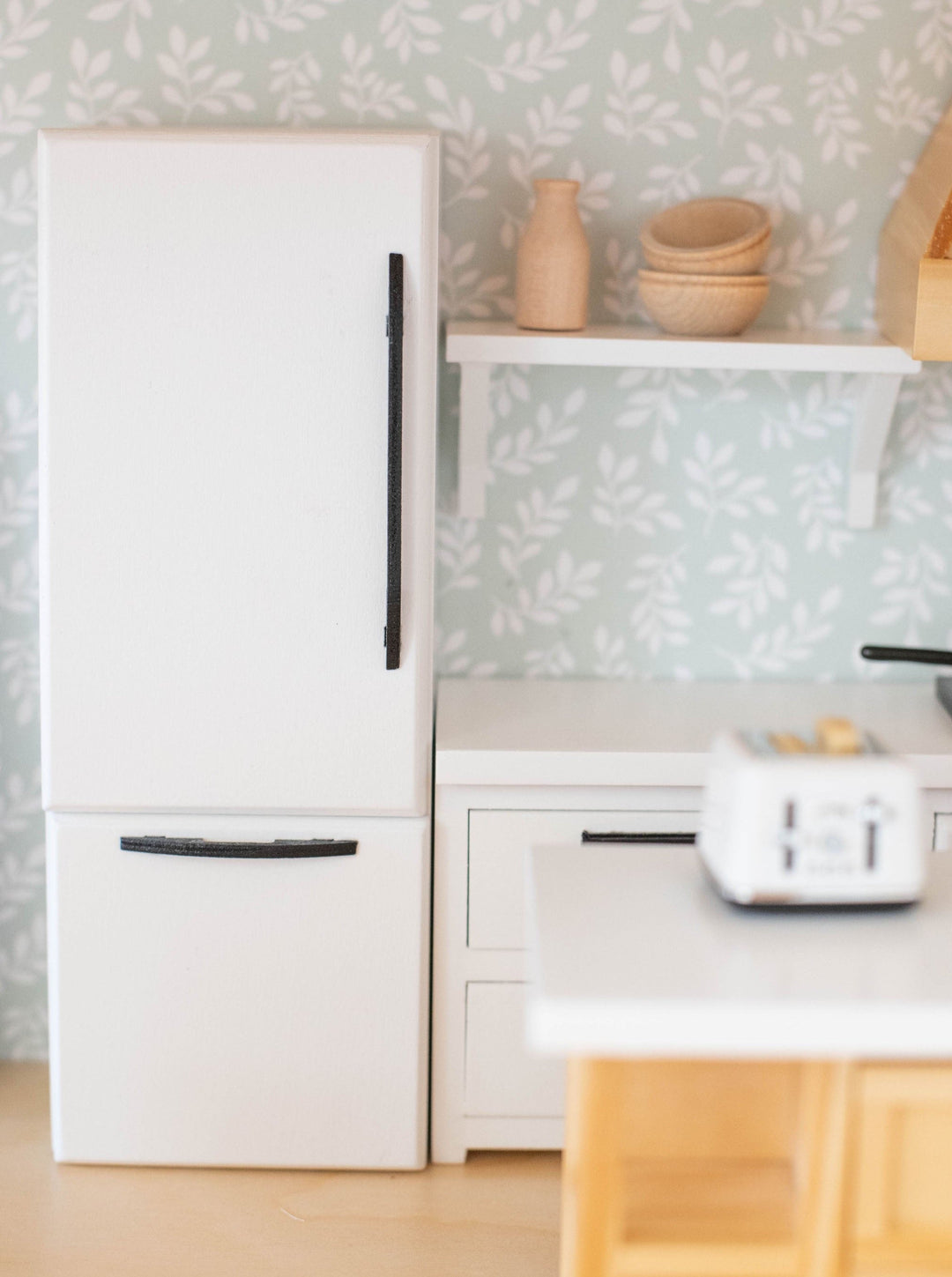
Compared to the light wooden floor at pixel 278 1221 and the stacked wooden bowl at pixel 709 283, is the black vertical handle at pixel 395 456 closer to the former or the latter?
the stacked wooden bowl at pixel 709 283

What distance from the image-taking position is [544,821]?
229 cm

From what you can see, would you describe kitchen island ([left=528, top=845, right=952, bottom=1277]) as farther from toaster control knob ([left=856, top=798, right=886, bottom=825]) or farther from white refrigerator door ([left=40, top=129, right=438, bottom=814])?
white refrigerator door ([left=40, top=129, right=438, bottom=814])

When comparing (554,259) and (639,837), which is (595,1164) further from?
(554,259)

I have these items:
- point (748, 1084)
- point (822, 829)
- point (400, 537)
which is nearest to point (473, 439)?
point (400, 537)

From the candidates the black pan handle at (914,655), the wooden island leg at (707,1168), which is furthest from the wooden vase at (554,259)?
the wooden island leg at (707,1168)

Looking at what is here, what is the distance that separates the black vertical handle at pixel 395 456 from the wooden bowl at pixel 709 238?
520 millimetres

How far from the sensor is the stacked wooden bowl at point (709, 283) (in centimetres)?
232

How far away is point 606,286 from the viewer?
8.46 ft

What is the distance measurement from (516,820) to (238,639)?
0.54 meters

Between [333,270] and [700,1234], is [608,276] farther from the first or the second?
[700,1234]

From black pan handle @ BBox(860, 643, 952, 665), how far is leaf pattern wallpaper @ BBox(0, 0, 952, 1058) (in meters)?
0.26

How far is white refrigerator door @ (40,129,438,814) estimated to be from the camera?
2070 mm

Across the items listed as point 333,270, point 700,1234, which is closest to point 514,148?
point 333,270

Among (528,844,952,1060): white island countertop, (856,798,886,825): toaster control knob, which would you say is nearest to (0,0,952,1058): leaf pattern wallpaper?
(528,844,952,1060): white island countertop
